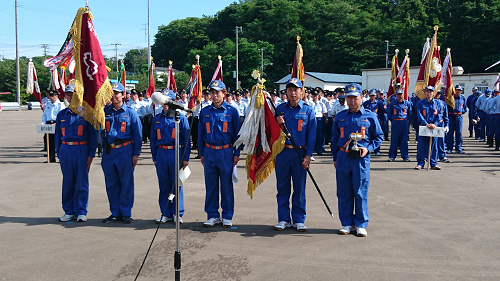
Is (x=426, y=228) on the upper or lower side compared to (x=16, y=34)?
lower

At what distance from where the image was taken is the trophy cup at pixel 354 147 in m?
6.44

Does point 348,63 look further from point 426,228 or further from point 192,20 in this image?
point 426,228

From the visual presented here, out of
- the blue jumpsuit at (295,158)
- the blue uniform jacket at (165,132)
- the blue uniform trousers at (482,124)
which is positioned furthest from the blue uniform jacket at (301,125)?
the blue uniform trousers at (482,124)

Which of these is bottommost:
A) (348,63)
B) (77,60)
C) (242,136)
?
(242,136)

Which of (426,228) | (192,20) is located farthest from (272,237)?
(192,20)

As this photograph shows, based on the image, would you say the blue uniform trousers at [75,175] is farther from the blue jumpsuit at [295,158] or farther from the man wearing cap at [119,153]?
the blue jumpsuit at [295,158]

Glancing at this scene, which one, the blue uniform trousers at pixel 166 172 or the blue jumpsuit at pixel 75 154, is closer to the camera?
the blue uniform trousers at pixel 166 172

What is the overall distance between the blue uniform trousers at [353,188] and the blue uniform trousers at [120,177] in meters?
3.47

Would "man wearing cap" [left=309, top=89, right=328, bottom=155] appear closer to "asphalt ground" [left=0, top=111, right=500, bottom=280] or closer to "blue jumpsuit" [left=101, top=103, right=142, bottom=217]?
"asphalt ground" [left=0, top=111, right=500, bottom=280]

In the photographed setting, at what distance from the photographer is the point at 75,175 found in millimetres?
7508

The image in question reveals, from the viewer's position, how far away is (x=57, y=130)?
7637 mm

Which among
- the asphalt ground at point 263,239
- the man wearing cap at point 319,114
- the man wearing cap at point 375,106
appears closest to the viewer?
the asphalt ground at point 263,239

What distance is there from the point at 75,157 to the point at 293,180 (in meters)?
3.71

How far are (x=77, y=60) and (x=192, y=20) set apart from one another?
323 ft
